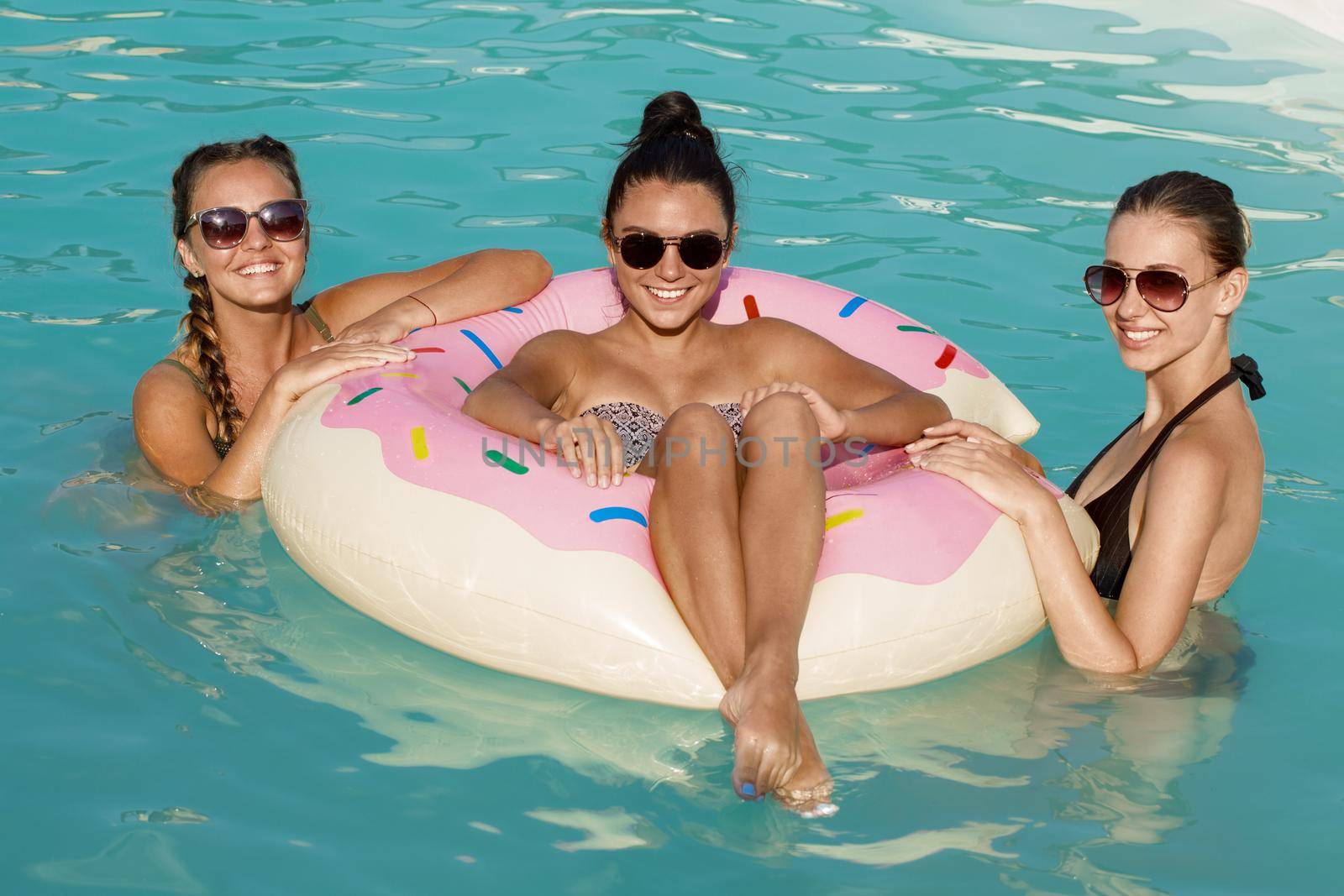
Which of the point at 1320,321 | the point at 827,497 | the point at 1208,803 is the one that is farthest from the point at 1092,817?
the point at 1320,321

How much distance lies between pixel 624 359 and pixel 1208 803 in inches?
72.3

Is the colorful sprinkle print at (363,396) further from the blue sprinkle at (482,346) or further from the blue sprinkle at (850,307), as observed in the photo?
the blue sprinkle at (850,307)

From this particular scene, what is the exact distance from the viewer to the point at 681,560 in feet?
9.82

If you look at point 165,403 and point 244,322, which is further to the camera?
point 244,322

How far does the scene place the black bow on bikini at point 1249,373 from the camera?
3295 millimetres

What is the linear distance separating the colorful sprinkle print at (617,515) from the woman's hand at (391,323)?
1.06 metres

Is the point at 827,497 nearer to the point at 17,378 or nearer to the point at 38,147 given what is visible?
the point at 17,378

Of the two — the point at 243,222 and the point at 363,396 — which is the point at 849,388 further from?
the point at 243,222

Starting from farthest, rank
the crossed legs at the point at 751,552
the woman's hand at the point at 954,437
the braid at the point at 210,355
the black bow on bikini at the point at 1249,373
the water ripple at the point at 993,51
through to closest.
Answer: the water ripple at the point at 993,51, the braid at the point at 210,355, the woman's hand at the point at 954,437, the black bow on bikini at the point at 1249,373, the crossed legs at the point at 751,552

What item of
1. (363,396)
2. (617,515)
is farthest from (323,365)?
(617,515)

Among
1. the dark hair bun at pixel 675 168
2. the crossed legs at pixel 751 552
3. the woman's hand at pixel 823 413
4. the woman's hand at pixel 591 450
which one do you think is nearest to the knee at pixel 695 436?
the crossed legs at pixel 751 552

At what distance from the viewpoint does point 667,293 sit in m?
3.69

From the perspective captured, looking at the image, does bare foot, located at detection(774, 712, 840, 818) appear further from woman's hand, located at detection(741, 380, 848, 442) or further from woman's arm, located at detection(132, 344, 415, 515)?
woman's arm, located at detection(132, 344, 415, 515)

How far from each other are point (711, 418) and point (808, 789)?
2.72ft
